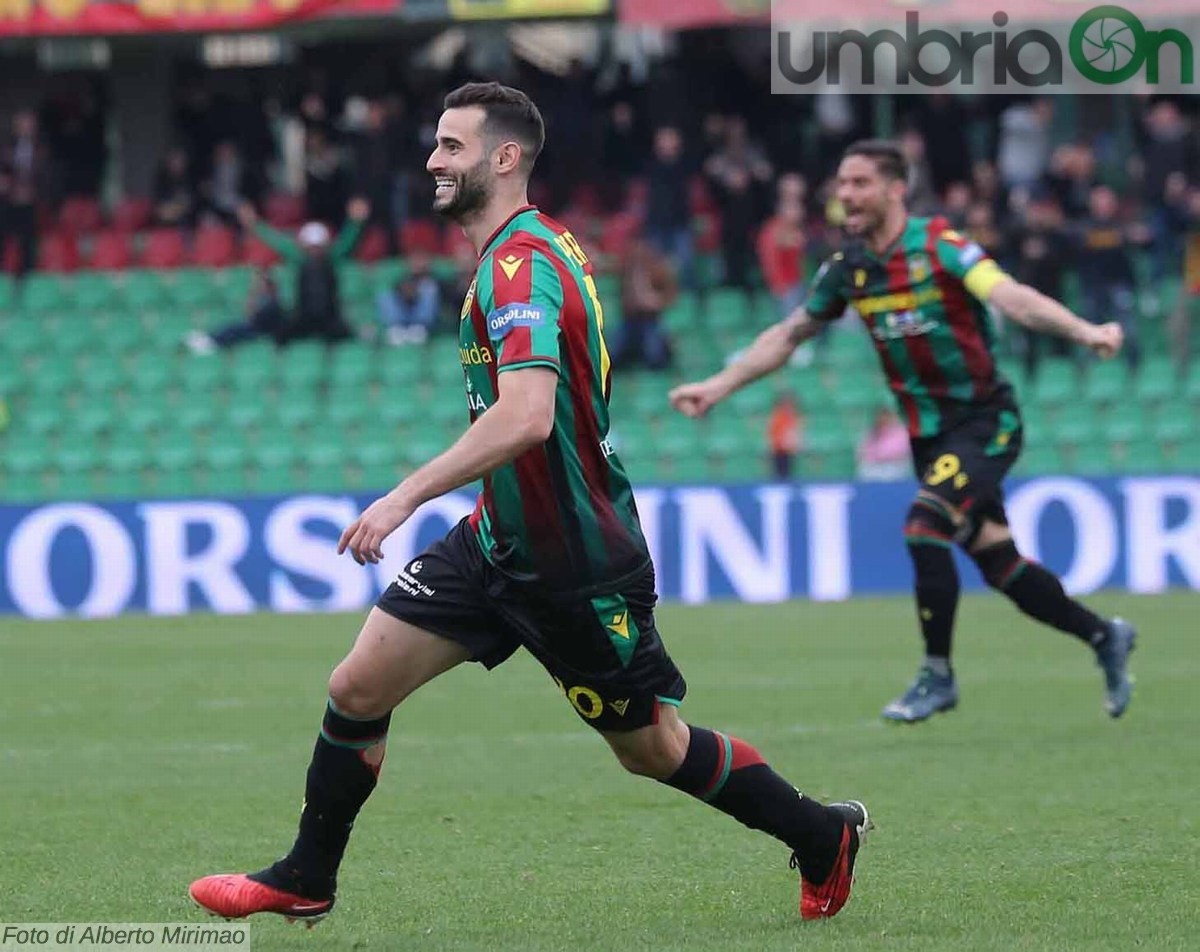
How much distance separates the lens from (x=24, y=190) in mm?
21281

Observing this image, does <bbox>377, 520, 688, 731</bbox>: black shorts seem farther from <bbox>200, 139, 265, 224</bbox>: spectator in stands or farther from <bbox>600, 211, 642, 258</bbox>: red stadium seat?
<bbox>200, 139, 265, 224</bbox>: spectator in stands

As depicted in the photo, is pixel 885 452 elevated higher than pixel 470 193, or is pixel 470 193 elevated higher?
pixel 470 193

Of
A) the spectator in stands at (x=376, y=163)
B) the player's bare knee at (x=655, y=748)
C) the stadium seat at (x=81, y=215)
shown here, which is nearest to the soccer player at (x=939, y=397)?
the player's bare knee at (x=655, y=748)

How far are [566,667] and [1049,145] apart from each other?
16.9 metres

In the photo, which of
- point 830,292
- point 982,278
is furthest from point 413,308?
point 982,278

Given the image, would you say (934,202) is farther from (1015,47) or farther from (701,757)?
(701,757)

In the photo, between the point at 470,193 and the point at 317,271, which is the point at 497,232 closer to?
the point at 470,193

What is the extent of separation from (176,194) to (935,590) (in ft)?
45.9

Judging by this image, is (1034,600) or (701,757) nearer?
(701,757)

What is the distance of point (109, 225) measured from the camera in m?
22.3

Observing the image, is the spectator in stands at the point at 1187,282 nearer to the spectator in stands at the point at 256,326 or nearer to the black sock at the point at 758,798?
the spectator in stands at the point at 256,326

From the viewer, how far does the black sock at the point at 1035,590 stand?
920 cm

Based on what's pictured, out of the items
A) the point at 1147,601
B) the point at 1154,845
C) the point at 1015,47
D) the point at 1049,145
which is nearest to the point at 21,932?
the point at 1154,845

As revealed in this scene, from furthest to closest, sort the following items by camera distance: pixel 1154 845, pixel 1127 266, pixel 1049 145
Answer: pixel 1049 145 → pixel 1127 266 → pixel 1154 845
